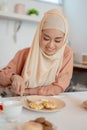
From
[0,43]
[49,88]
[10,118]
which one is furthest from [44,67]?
[0,43]

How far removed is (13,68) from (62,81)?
35 cm

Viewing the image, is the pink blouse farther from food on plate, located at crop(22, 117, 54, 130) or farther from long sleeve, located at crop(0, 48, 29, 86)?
food on plate, located at crop(22, 117, 54, 130)

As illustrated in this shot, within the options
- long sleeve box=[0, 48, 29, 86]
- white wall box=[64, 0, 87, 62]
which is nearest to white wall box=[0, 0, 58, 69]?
white wall box=[64, 0, 87, 62]

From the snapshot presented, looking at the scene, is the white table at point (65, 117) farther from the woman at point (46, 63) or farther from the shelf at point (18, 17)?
the shelf at point (18, 17)

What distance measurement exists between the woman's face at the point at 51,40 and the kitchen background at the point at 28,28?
62.4 inches

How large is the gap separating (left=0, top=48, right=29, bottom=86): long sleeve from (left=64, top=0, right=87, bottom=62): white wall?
1886mm

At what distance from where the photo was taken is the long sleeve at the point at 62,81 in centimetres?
134

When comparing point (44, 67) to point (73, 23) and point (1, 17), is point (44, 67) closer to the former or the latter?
point (1, 17)

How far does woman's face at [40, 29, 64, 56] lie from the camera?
1.37 metres

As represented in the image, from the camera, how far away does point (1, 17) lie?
300 centimetres

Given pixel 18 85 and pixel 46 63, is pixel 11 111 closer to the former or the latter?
pixel 18 85

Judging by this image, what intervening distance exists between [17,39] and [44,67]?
185 cm

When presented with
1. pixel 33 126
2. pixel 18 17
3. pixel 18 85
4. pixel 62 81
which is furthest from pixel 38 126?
pixel 18 17

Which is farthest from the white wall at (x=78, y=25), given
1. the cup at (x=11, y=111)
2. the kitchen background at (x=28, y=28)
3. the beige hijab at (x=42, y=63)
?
the cup at (x=11, y=111)
